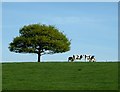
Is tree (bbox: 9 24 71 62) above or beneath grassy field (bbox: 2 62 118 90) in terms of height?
above

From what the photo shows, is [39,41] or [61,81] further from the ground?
[39,41]

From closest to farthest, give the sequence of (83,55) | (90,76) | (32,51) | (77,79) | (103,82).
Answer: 1. (103,82)
2. (77,79)
3. (90,76)
4. (83,55)
5. (32,51)

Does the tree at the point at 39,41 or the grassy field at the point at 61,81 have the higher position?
the tree at the point at 39,41

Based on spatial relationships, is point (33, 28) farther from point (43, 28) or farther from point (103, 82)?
point (103, 82)

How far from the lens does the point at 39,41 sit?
80.6 m

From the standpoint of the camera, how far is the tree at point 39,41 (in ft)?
260

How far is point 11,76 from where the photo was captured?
26875 mm

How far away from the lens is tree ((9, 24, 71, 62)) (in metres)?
79.4

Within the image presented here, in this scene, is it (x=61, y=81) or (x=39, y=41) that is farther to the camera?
(x=39, y=41)

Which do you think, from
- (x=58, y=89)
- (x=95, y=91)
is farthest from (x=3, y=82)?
(x=95, y=91)

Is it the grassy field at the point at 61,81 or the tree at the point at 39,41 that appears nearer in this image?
the grassy field at the point at 61,81

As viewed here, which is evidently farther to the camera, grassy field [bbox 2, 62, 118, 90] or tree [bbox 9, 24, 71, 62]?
tree [bbox 9, 24, 71, 62]

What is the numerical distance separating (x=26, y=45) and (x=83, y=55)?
25868 millimetres

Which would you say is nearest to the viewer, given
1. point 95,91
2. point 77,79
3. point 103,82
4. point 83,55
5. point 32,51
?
point 95,91
